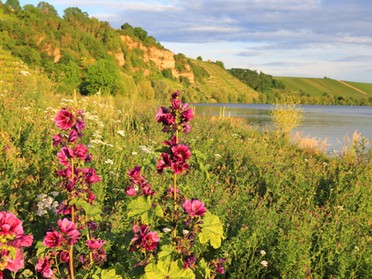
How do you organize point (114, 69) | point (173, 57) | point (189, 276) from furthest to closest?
point (173, 57), point (114, 69), point (189, 276)

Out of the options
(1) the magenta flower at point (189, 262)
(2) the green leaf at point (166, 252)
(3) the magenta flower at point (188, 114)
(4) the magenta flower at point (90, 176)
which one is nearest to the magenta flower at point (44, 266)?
(4) the magenta flower at point (90, 176)

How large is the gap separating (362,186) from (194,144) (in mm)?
4207

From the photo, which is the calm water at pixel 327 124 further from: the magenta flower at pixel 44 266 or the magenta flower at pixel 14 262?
the magenta flower at pixel 14 262

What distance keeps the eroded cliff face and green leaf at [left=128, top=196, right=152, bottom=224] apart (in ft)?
416

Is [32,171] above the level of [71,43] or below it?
below

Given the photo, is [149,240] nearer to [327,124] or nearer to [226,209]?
[226,209]

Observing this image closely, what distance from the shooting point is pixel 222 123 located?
1642 cm

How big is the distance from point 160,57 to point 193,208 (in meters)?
146

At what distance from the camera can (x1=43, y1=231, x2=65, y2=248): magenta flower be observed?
195 cm

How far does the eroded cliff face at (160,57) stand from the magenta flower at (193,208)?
127 meters

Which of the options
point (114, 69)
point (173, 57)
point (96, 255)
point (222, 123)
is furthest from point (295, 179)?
point (173, 57)

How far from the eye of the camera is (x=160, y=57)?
143125mm

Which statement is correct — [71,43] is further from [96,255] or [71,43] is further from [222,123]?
[96,255]

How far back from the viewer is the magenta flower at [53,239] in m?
→ 1.95
